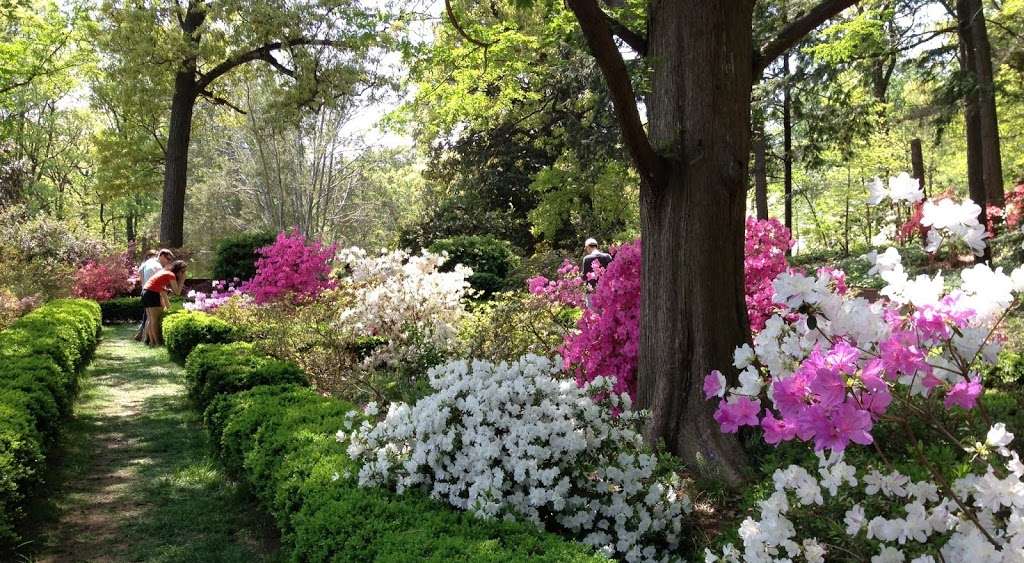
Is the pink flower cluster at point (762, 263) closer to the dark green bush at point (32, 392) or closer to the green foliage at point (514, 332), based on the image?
the green foliage at point (514, 332)

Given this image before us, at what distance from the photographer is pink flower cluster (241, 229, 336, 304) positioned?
383 inches

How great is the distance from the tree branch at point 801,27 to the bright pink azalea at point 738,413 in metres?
3.35

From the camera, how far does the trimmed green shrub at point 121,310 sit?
1510 cm

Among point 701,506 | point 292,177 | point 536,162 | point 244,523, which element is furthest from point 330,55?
point 701,506

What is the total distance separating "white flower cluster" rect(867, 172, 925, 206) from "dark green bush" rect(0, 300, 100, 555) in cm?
394

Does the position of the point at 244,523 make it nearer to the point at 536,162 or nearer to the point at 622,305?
the point at 622,305

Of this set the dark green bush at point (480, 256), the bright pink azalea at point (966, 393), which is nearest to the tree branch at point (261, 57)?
the dark green bush at point (480, 256)

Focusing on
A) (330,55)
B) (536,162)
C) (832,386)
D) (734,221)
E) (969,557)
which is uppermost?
(330,55)

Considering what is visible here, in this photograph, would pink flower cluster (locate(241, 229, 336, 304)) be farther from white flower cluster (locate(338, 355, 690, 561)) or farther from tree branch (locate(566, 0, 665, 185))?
white flower cluster (locate(338, 355, 690, 561))

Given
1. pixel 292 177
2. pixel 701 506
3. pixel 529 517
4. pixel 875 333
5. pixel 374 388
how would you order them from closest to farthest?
pixel 875 333 < pixel 529 517 < pixel 701 506 < pixel 374 388 < pixel 292 177

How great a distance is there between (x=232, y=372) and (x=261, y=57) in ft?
46.5

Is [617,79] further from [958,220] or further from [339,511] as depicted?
[339,511]

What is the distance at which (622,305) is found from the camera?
205 inches

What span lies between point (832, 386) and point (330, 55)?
17479 mm
